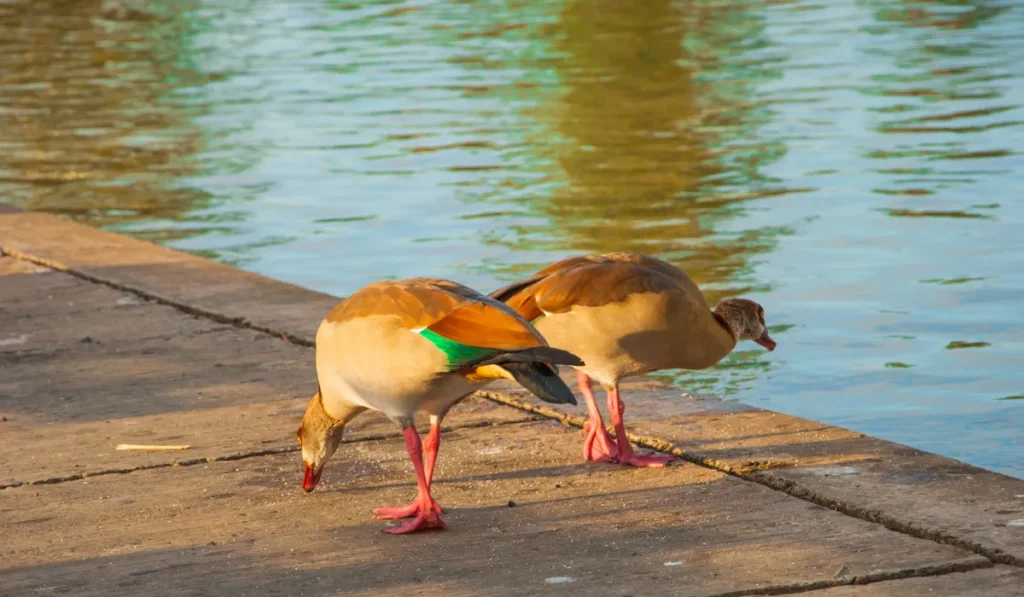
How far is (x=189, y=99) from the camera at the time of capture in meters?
23.9

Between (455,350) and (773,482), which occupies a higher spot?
(455,350)

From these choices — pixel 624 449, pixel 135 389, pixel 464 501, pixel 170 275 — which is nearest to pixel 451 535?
pixel 464 501

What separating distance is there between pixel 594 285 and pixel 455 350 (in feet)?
3.24

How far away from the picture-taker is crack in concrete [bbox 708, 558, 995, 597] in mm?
4684

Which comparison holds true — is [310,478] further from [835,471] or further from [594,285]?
[835,471]

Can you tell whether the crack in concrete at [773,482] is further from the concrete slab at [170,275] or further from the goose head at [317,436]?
the goose head at [317,436]

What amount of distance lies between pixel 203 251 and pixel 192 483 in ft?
23.4

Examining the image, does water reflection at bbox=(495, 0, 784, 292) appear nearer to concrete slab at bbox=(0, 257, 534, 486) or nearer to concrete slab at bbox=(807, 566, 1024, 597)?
concrete slab at bbox=(0, 257, 534, 486)

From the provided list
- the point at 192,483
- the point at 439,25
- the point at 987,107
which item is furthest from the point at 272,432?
the point at 439,25

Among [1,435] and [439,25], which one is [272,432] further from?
[439,25]

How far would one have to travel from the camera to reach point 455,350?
498 centimetres

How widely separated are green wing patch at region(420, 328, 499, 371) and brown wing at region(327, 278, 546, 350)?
0.01m

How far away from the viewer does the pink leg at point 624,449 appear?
235 inches

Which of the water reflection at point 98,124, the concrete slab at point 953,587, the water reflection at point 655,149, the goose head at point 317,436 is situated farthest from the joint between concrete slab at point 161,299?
the concrete slab at point 953,587
